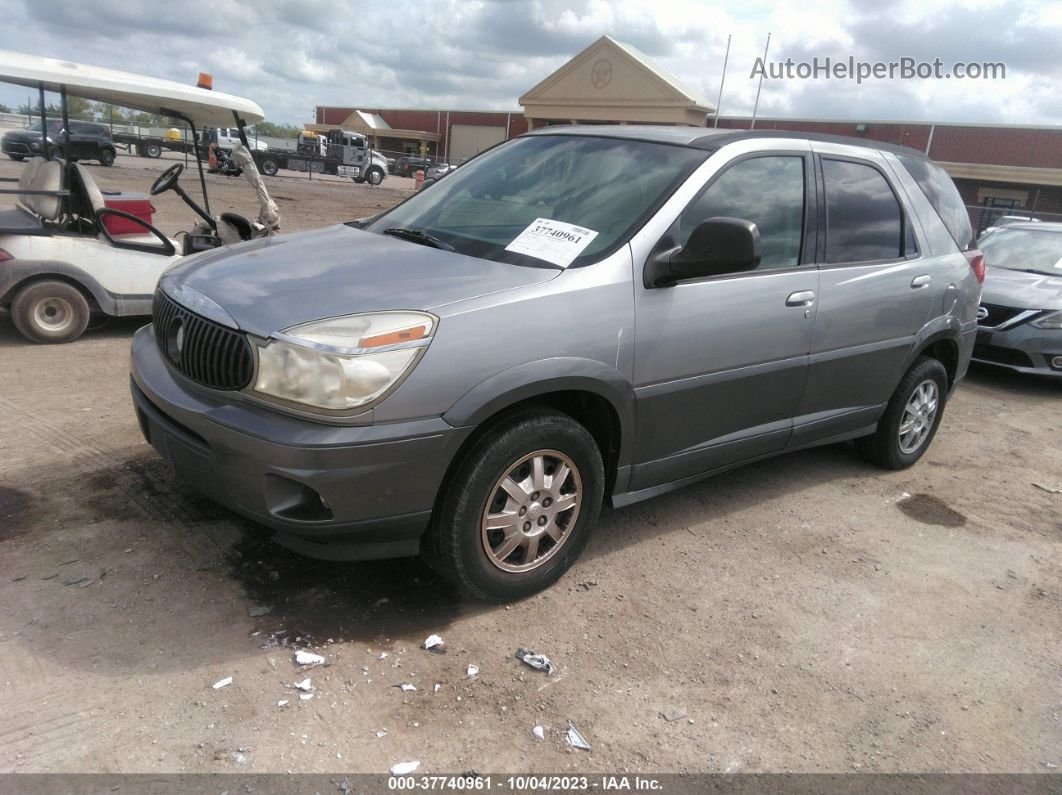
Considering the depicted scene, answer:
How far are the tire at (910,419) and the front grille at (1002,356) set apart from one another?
3.02 metres

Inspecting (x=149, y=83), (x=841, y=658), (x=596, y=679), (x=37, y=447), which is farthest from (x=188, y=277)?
(x=149, y=83)

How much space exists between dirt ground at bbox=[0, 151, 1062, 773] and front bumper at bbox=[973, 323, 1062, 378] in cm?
353

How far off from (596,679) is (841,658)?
3.38ft

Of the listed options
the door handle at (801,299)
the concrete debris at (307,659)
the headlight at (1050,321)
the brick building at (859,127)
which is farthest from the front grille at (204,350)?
the brick building at (859,127)

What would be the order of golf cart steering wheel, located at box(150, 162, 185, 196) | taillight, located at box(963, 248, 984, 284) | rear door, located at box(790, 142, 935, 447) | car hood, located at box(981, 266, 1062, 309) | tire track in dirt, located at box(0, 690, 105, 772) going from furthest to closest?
car hood, located at box(981, 266, 1062, 309) → golf cart steering wheel, located at box(150, 162, 185, 196) → taillight, located at box(963, 248, 984, 284) → rear door, located at box(790, 142, 935, 447) → tire track in dirt, located at box(0, 690, 105, 772)

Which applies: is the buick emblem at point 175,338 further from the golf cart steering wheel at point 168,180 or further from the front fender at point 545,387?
the golf cart steering wheel at point 168,180

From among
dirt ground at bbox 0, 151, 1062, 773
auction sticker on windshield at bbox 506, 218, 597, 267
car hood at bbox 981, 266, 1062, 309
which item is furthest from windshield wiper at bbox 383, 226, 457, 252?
car hood at bbox 981, 266, 1062, 309

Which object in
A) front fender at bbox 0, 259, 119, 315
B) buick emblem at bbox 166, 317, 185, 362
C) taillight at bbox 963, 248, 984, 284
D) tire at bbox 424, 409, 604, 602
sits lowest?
tire at bbox 424, 409, 604, 602

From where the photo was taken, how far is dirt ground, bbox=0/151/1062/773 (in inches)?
98.3

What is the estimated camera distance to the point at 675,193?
343 cm

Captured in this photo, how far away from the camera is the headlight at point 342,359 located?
8.68 feet

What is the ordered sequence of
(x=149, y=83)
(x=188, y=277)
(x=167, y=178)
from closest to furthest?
(x=188, y=277) → (x=149, y=83) → (x=167, y=178)

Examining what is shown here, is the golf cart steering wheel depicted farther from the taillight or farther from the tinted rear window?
the taillight

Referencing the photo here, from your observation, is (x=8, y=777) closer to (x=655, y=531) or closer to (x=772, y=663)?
(x=772, y=663)
